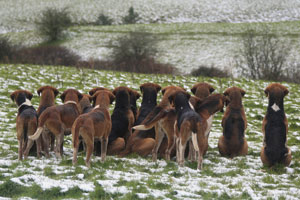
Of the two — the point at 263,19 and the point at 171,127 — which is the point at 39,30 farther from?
the point at 171,127

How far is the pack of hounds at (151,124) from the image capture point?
23.9ft

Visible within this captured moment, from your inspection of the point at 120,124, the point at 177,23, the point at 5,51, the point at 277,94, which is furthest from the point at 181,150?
the point at 177,23

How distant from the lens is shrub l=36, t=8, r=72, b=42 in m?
47.9

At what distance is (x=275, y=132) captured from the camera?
25.4 ft

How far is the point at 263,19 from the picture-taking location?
64312 mm

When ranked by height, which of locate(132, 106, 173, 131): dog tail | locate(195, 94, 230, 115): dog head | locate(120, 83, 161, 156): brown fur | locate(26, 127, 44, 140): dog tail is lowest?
locate(120, 83, 161, 156): brown fur

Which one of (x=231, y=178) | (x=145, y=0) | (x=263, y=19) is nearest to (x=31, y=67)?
(x=231, y=178)

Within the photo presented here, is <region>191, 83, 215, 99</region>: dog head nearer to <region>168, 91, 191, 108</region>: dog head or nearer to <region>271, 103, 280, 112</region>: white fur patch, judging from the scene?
<region>168, 91, 191, 108</region>: dog head

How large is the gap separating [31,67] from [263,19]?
51811 millimetres

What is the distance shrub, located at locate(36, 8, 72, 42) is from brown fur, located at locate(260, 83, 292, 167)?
44491mm

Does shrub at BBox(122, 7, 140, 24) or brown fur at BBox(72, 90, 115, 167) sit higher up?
shrub at BBox(122, 7, 140, 24)

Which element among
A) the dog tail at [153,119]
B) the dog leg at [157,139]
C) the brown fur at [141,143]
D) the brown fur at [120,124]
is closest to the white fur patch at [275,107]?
the dog tail at [153,119]

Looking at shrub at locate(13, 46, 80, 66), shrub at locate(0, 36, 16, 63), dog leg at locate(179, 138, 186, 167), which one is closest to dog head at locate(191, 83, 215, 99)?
dog leg at locate(179, 138, 186, 167)

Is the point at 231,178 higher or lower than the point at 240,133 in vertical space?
lower
